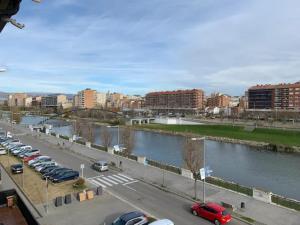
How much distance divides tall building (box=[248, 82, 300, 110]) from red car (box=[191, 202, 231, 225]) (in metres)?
109

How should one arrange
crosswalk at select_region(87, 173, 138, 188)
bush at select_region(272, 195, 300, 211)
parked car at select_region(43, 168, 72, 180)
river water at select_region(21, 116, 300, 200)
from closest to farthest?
bush at select_region(272, 195, 300, 211) → crosswalk at select_region(87, 173, 138, 188) → parked car at select_region(43, 168, 72, 180) → river water at select_region(21, 116, 300, 200)

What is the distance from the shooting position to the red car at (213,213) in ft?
52.0

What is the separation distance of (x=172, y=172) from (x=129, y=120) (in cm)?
7893

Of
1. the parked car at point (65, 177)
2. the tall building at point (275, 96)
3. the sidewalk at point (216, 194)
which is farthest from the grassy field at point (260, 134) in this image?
the tall building at point (275, 96)

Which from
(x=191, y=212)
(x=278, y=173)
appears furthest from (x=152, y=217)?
(x=278, y=173)

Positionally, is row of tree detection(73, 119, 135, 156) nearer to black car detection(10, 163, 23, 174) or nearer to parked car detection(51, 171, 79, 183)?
parked car detection(51, 171, 79, 183)

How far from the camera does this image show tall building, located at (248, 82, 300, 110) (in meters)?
118

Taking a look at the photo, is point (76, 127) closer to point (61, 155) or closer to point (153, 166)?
point (61, 155)

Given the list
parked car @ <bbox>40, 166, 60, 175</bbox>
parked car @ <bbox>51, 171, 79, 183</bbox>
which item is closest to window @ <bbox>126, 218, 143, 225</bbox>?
parked car @ <bbox>51, 171, 79, 183</bbox>

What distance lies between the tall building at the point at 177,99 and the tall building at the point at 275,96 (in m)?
31.3

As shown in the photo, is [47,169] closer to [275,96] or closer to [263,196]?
[263,196]

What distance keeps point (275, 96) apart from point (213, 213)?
4616 inches

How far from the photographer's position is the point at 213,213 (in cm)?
1616

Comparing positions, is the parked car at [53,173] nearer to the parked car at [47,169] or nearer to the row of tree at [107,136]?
the parked car at [47,169]
